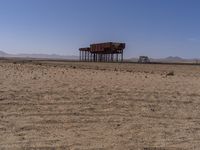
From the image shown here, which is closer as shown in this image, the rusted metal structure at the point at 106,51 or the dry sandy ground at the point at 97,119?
the dry sandy ground at the point at 97,119

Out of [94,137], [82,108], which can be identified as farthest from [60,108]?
[94,137]

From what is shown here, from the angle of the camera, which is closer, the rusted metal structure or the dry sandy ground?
the dry sandy ground

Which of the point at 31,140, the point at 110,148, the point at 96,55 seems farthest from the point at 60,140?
the point at 96,55

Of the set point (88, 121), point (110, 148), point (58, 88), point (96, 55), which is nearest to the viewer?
point (110, 148)

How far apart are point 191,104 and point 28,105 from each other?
4.49 metres

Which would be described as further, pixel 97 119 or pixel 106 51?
pixel 106 51

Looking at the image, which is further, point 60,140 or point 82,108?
point 82,108

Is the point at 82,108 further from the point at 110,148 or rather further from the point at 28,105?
the point at 110,148

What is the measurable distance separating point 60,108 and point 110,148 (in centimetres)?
348

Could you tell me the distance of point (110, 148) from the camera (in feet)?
22.8

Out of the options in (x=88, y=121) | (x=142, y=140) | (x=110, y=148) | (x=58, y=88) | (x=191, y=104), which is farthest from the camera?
(x=58, y=88)

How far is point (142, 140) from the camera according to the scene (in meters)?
7.54

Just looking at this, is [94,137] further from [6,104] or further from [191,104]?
[191,104]

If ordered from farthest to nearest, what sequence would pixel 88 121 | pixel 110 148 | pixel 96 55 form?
pixel 96 55 < pixel 88 121 < pixel 110 148
